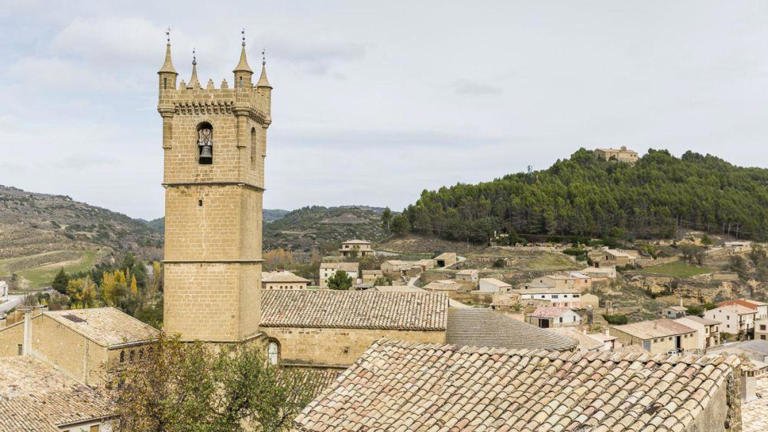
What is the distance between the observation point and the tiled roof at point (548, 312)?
58312 mm

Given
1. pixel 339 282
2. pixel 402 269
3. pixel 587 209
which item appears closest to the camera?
pixel 339 282

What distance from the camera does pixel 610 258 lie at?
92562 mm

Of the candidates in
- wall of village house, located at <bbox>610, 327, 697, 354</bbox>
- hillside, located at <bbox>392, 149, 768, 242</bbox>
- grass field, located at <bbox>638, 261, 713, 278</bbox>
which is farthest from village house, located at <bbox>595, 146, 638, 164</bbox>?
wall of village house, located at <bbox>610, 327, 697, 354</bbox>

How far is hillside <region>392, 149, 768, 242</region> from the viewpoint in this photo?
10444 cm

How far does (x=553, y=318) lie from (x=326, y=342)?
128ft

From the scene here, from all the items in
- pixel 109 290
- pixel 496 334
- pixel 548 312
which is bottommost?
pixel 548 312

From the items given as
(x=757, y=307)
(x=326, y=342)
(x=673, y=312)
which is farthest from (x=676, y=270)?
(x=326, y=342)

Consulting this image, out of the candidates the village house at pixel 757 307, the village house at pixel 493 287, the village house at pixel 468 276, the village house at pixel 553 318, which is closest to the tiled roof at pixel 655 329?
the village house at pixel 553 318

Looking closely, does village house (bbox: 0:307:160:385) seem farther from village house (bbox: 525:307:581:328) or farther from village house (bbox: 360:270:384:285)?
village house (bbox: 360:270:384:285)

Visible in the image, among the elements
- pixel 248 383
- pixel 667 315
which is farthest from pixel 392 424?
pixel 667 315

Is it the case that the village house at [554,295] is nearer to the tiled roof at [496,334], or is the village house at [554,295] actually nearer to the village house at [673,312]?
the village house at [673,312]

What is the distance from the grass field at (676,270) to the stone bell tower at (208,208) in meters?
75.1

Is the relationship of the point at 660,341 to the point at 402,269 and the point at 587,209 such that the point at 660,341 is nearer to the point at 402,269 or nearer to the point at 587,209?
the point at 402,269

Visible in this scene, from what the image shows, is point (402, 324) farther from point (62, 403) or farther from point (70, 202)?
point (70, 202)
